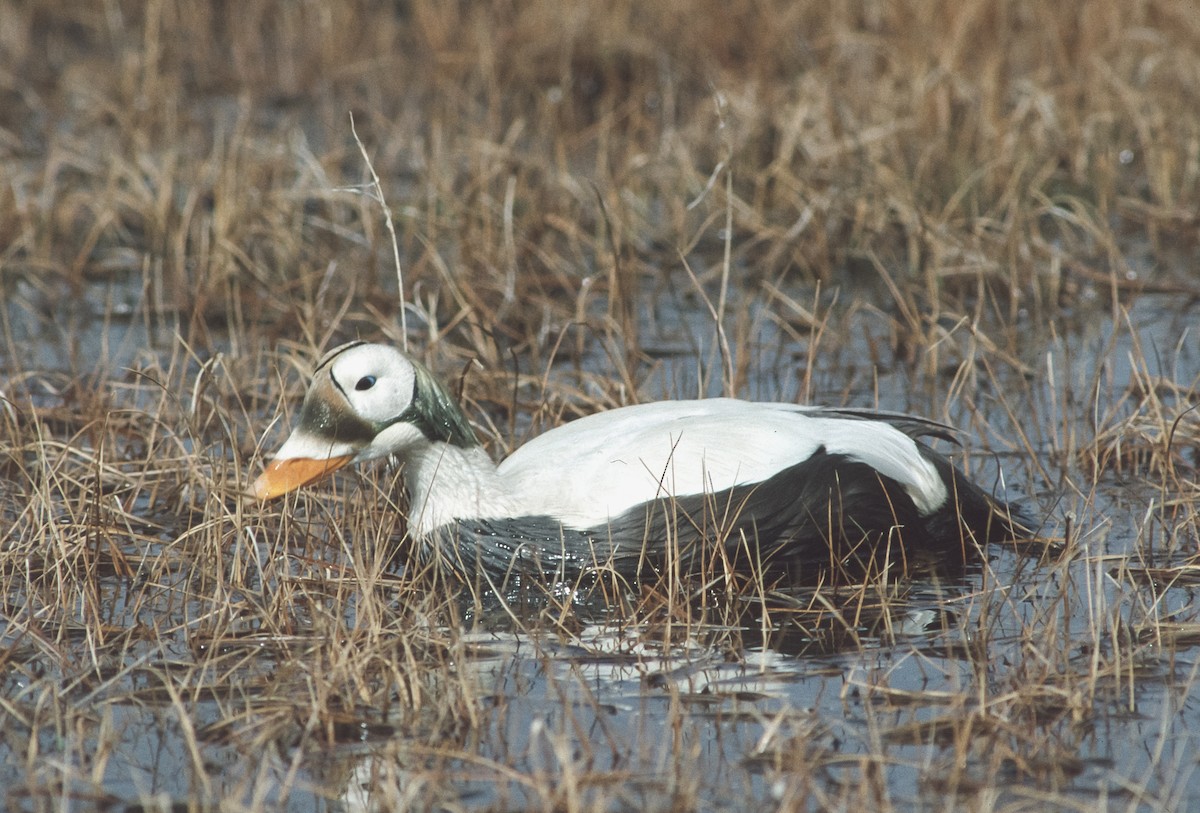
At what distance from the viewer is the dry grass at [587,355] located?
11.5 ft

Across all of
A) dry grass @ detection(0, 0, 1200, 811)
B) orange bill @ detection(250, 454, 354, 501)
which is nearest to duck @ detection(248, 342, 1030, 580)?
orange bill @ detection(250, 454, 354, 501)

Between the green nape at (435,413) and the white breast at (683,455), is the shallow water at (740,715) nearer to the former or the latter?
the white breast at (683,455)

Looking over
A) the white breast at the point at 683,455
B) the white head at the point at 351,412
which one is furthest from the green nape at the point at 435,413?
the white breast at the point at 683,455

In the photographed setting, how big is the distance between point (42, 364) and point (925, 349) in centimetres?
309

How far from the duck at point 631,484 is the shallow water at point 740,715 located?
0.65 ft

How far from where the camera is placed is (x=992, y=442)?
5523 millimetres

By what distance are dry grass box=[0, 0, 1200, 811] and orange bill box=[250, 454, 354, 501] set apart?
0.07 meters

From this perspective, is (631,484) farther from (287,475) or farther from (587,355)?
(587,355)

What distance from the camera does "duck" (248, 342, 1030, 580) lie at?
176 inches

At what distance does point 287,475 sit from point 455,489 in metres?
0.44

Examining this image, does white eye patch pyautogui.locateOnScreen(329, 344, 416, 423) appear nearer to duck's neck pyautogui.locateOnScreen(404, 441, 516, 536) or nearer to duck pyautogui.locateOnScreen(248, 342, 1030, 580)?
duck pyautogui.locateOnScreen(248, 342, 1030, 580)

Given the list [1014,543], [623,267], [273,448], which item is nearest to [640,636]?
[1014,543]

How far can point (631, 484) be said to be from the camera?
4504mm

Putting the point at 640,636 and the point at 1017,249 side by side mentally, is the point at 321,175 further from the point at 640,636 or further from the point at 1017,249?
the point at 640,636
